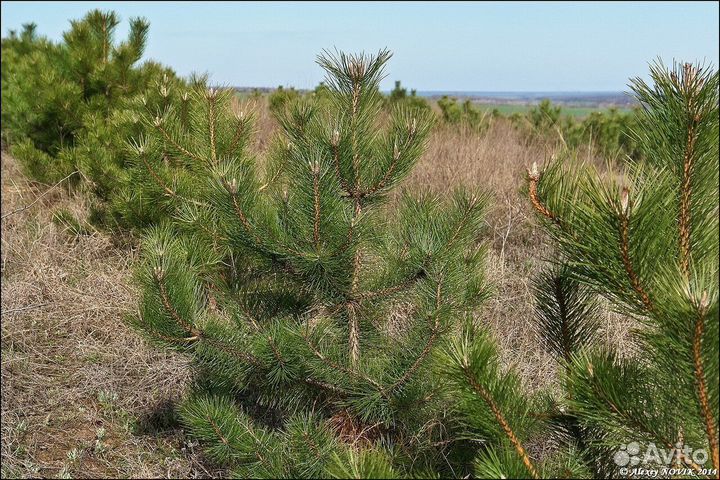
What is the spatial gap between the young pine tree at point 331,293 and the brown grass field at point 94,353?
351mm

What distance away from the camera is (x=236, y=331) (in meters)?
2.62

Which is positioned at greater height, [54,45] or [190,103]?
[54,45]

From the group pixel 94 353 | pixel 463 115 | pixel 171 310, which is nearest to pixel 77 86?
pixel 94 353

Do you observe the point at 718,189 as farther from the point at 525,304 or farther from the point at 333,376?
the point at 525,304

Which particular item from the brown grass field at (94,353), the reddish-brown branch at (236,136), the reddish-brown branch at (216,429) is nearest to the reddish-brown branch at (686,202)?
the brown grass field at (94,353)

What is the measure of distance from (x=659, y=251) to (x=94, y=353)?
3209 mm

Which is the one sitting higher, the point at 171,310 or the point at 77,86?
the point at 77,86

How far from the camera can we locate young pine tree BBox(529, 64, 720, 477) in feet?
5.03

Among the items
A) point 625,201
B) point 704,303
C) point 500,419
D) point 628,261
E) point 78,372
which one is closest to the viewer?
point 704,303

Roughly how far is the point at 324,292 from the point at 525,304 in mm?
1934

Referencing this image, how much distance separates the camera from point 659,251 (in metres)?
1.63

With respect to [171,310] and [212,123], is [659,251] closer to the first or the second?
[171,310]

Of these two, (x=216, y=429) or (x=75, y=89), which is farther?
(x=75, y=89)

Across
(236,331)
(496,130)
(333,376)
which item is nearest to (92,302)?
(236,331)
